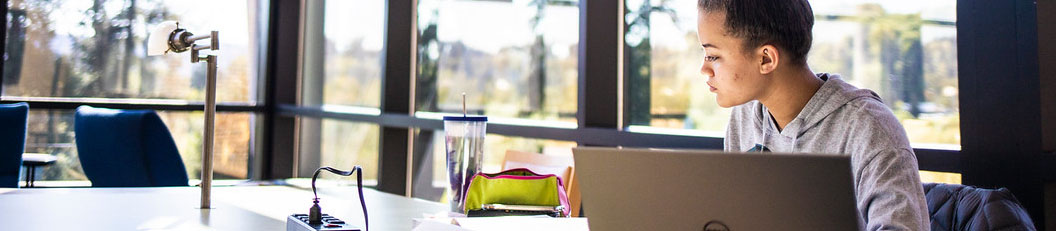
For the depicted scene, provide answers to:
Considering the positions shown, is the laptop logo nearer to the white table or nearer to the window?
the white table

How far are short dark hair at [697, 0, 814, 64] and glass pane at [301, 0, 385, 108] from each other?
341 centimetres

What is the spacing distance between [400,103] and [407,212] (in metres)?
Result: 2.52

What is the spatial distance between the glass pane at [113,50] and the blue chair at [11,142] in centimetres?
144

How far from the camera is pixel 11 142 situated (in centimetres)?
335

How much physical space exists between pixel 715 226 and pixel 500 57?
9.72 feet

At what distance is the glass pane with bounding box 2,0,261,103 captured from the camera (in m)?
4.79

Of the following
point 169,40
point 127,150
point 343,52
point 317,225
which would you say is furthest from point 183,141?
point 317,225

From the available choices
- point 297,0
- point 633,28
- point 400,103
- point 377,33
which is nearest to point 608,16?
point 633,28

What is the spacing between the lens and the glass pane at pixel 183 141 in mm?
4824

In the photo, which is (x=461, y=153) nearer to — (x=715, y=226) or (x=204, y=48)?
(x=204, y=48)

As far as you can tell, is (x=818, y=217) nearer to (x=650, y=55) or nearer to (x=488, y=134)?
(x=650, y=55)

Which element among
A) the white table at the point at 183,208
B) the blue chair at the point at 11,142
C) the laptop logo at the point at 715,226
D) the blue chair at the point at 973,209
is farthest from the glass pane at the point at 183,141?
the laptop logo at the point at 715,226

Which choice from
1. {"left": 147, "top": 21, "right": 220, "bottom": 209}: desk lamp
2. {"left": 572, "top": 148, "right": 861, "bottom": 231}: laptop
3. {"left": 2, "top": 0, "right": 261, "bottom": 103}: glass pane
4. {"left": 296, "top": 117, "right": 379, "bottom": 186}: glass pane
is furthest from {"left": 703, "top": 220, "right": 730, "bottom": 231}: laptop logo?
{"left": 2, "top": 0, "right": 261, "bottom": 103}: glass pane

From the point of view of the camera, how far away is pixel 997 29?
1.84 metres
